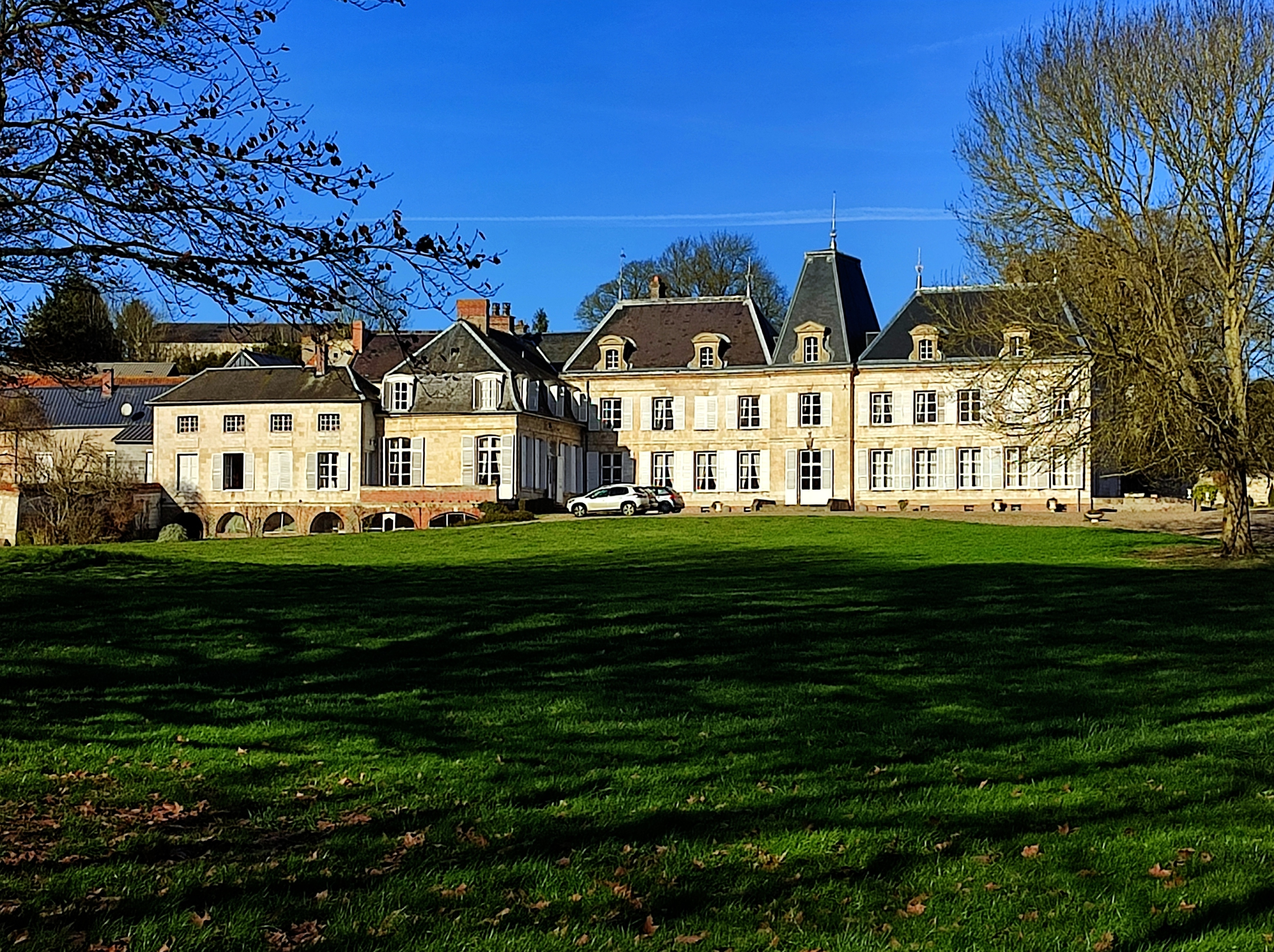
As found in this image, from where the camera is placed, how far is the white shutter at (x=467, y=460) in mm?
47719

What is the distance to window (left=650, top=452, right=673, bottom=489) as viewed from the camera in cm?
5272

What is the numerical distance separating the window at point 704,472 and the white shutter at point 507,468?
8.95 metres

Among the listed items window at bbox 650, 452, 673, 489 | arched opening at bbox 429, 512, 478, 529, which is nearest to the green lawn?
arched opening at bbox 429, 512, 478, 529

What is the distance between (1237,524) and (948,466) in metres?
25.0

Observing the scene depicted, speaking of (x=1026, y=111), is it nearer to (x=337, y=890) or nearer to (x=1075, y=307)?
(x=1075, y=307)

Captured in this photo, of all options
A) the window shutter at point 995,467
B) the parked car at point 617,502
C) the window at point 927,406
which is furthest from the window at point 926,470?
the parked car at point 617,502

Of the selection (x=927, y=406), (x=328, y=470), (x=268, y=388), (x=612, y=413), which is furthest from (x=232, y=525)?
(x=927, y=406)

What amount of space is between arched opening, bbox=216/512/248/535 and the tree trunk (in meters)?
36.4

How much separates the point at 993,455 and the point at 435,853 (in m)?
45.1

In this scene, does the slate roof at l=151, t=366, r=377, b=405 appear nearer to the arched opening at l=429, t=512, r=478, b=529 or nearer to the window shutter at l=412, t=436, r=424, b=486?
the window shutter at l=412, t=436, r=424, b=486

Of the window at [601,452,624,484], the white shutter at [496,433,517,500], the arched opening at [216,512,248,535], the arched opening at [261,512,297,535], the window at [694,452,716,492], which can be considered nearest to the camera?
the white shutter at [496,433,517,500]

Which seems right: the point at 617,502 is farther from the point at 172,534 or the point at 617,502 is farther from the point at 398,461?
the point at 172,534

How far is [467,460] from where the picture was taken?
4794cm

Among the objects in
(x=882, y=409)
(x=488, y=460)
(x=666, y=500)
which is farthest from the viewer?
(x=882, y=409)
